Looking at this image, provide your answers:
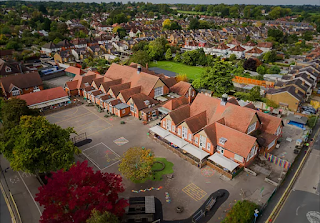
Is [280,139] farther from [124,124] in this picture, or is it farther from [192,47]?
[192,47]

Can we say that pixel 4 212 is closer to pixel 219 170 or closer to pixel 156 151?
pixel 156 151

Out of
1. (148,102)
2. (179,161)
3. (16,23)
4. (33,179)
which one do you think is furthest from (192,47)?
(16,23)

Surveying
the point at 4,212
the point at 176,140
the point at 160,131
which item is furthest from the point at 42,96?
the point at 176,140

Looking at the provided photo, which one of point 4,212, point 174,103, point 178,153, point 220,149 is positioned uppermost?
point 174,103

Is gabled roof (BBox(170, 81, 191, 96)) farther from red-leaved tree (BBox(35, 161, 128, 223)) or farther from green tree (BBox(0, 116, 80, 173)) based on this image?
red-leaved tree (BBox(35, 161, 128, 223))

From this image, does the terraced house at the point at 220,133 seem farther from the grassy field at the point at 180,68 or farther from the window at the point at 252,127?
the grassy field at the point at 180,68

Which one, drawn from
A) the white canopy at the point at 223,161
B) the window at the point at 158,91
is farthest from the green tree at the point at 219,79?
the white canopy at the point at 223,161

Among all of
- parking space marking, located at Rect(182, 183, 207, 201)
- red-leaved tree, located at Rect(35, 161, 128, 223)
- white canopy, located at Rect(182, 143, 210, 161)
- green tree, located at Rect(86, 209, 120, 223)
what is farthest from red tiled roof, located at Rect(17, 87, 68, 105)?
green tree, located at Rect(86, 209, 120, 223)
